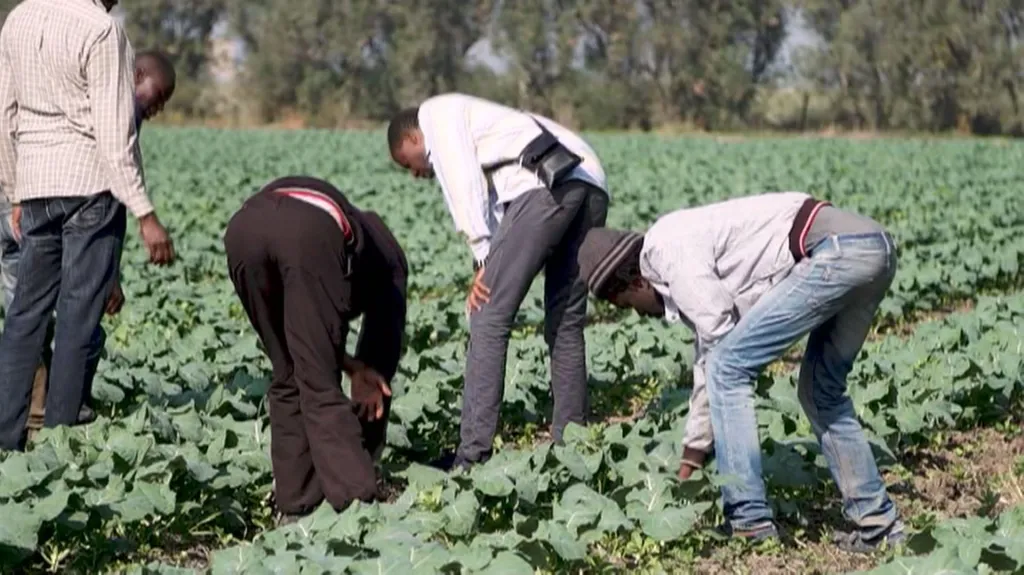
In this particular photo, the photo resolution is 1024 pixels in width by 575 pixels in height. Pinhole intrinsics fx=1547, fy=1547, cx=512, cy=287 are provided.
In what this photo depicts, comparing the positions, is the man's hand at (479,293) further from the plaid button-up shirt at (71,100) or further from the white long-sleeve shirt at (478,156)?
the plaid button-up shirt at (71,100)

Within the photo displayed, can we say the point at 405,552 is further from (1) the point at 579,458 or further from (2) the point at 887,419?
(2) the point at 887,419

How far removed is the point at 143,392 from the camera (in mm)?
7051

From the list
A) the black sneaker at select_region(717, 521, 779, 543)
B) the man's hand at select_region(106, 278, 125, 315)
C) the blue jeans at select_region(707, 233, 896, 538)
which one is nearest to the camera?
the blue jeans at select_region(707, 233, 896, 538)

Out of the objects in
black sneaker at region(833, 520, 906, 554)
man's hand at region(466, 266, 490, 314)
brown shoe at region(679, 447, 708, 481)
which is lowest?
black sneaker at region(833, 520, 906, 554)

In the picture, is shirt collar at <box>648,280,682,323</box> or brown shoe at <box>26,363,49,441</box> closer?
shirt collar at <box>648,280,682,323</box>

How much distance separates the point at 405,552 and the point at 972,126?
55000mm

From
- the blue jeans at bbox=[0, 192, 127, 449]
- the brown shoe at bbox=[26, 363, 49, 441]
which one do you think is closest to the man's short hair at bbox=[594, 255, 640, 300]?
the blue jeans at bbox=[0, 192, 127, 449]

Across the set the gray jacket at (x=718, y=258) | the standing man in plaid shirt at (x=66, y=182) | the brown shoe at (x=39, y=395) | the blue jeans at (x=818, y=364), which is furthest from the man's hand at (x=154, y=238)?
the blue jeans at (x=818, y=364)

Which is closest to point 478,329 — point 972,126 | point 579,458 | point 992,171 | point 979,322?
point 579,458

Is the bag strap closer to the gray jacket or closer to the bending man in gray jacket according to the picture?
the bending man in gray jacket

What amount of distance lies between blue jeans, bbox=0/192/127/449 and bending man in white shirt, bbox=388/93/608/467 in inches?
45.7

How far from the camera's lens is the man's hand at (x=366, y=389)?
17.8 feet

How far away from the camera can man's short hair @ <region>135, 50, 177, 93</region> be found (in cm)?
614

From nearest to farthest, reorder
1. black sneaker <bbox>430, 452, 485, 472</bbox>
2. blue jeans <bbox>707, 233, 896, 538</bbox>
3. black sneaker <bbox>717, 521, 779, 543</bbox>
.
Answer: blue jeans <bbox>707, 233, 896, 538</bbox> < black sneaker <bbox>717, 521, 779, 543</bbox> < black sneaker <bbox>430, 452, 485, 472</bbox>
